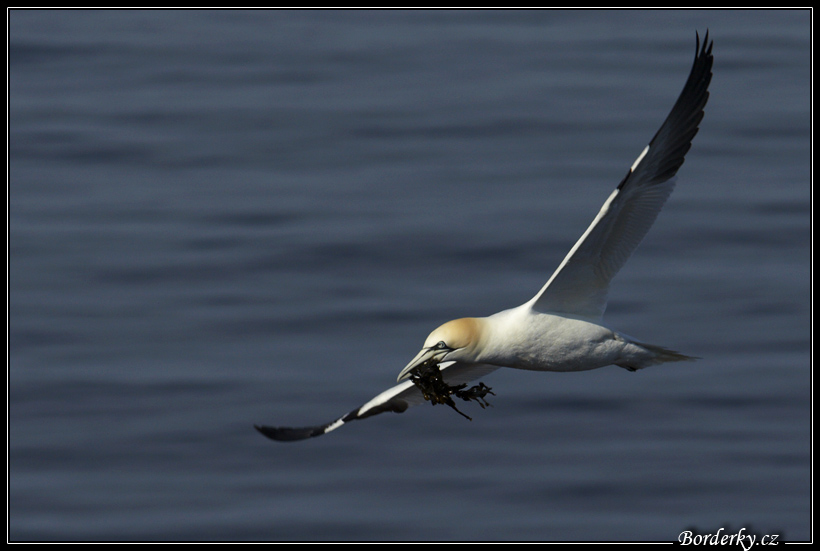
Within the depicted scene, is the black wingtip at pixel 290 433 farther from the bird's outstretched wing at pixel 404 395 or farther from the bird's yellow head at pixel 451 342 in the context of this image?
the bird's yellow head at pixel 451 342

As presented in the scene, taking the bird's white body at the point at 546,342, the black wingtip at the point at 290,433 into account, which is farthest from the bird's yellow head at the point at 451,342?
the black wingtip at the point at 290,433

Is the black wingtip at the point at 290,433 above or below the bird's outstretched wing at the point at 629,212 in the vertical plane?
below

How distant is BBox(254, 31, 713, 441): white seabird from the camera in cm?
936

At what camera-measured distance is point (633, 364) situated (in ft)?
33.8

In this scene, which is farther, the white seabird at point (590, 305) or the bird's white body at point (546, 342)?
the bird's white body at point (546, 342)

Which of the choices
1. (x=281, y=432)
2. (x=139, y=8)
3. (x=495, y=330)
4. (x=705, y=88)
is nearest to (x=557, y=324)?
(x=495, y=330)

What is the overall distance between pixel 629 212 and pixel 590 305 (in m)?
0.93

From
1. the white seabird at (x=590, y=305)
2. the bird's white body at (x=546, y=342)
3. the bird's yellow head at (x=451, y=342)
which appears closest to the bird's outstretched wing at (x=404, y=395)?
the white seabird at (x=590, y=305)

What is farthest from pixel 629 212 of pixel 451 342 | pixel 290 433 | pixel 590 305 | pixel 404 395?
pixel 290 433

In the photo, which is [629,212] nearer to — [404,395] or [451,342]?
[451,342]

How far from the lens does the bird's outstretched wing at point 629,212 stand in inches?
365

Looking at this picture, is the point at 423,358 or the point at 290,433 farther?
the point at 290,433

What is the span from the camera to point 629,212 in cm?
957

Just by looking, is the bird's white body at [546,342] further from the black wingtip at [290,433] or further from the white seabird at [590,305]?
the black wingtip at [290,433]
